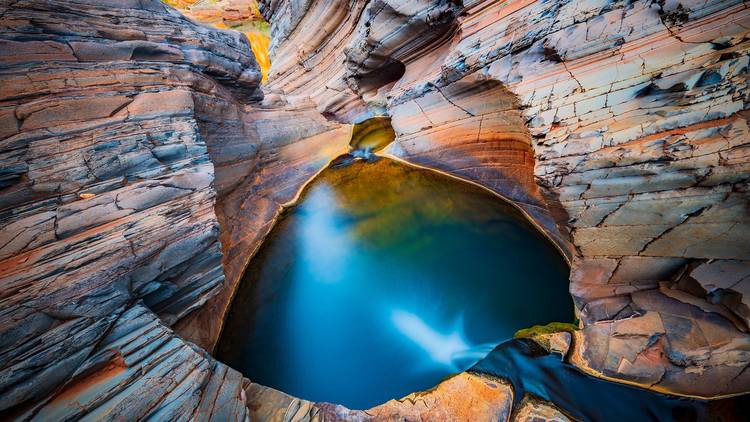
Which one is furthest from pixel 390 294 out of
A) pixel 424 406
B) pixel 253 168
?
pixel 253 168

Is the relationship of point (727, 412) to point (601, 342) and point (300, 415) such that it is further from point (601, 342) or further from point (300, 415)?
point (300, 415)

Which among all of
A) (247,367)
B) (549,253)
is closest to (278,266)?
(247,367)

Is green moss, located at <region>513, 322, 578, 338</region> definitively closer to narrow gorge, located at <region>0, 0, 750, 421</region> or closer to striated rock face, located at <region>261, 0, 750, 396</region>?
→ narrow gorge, located at <region>0, 0, 750, 421</region>

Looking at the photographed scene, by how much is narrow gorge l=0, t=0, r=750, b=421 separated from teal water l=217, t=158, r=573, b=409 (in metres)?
0.04

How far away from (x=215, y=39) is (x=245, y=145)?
2370mm

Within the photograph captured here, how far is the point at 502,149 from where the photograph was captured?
590cm

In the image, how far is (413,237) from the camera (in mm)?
5844

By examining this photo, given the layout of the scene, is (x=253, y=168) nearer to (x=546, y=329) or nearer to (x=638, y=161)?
(x=546, y=329)

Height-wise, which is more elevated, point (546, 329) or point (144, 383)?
point (144, 383)

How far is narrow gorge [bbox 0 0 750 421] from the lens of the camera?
2.87 metres

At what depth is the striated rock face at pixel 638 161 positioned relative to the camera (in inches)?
115

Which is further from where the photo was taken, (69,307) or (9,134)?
(9,134)

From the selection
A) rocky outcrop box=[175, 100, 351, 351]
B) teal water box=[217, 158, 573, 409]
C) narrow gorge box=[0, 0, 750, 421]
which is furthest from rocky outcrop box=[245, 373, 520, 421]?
rocky outcrop box=[175, 100, 351, 351]

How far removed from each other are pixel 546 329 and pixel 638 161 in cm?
243
